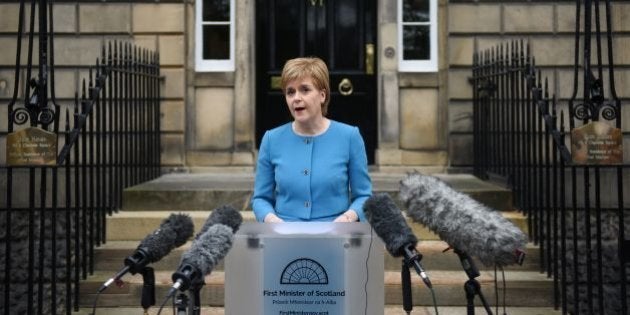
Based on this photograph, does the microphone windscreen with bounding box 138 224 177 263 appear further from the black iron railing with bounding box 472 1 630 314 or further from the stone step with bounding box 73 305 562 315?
the black iron railing with bounding box 472 1 630 314

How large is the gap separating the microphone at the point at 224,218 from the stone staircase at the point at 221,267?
2102 millimetres

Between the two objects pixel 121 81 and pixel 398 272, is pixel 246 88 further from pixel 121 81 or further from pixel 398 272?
pixel 398 272

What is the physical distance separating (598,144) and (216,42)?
18.4 ft

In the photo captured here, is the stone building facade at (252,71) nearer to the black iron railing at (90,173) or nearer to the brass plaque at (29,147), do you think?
the black iron railing at (90,173)

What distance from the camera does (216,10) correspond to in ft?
31.0

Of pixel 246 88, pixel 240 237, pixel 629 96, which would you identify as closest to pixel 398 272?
pixel 240 237

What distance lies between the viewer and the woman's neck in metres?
3.34

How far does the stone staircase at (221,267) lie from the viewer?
5434mm

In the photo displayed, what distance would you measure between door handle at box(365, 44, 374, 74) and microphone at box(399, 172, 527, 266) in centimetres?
667

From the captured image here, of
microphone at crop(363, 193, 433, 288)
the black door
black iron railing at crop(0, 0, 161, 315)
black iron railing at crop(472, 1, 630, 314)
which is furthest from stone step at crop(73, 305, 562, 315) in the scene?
the black door

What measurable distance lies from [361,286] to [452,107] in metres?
6.65

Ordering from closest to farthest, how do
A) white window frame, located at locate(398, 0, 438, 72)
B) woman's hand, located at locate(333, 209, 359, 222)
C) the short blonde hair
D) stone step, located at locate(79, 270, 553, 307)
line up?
the short blonde hair
woman's hand, located at locate(333, 209, 359, 222)
stone step, located at locate(79, 270, 553, 307)
white window frame, located at locate(398, 0, 438, 72)

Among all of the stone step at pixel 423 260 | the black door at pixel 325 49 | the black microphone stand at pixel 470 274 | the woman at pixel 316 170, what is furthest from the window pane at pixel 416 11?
the black microphone stand at pixel 470 274

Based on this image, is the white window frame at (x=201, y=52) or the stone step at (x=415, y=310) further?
the white window frame at (x=201, y=52)
